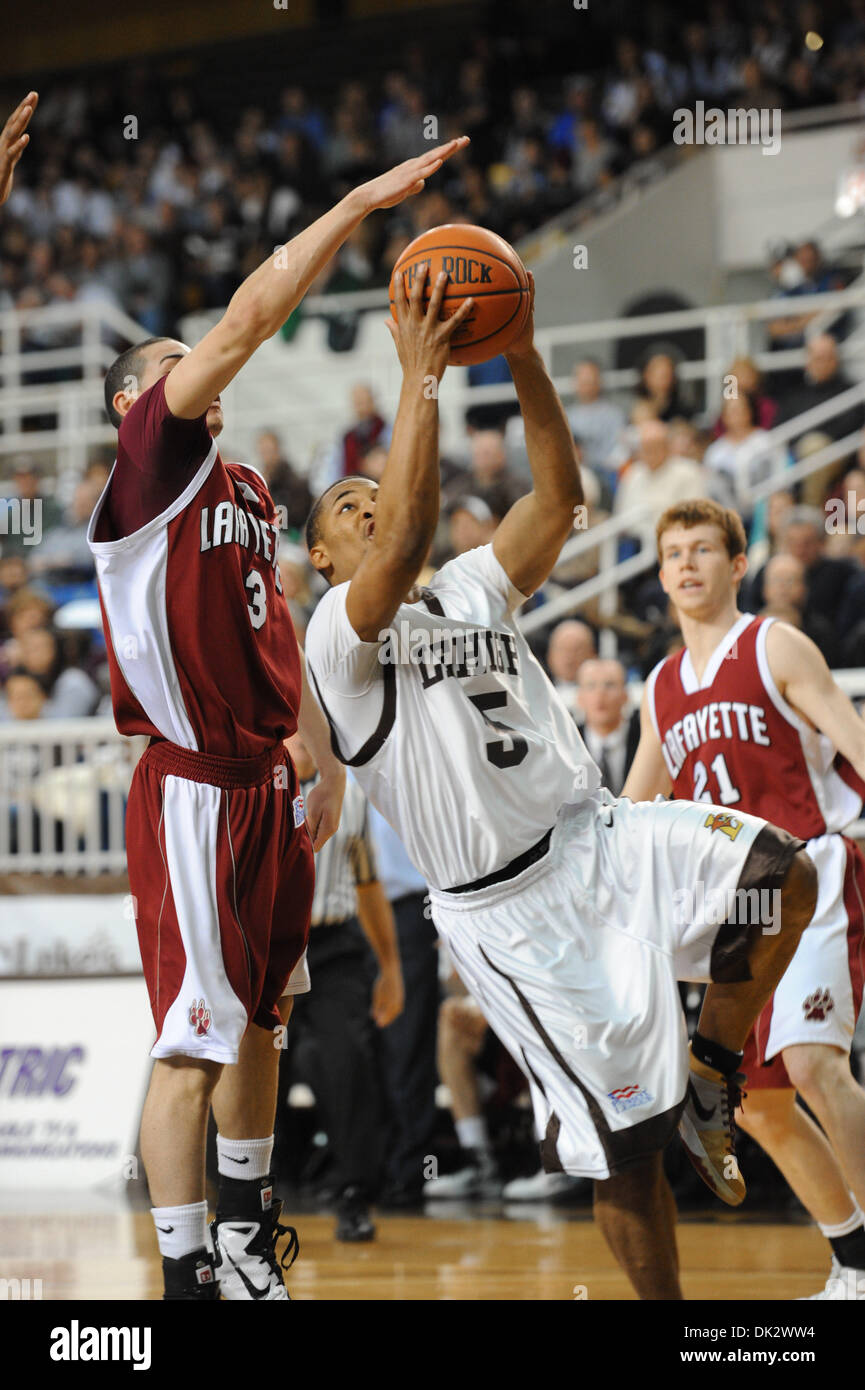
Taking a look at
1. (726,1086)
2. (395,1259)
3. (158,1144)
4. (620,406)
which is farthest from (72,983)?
(620,406)

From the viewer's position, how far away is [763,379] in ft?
39.0

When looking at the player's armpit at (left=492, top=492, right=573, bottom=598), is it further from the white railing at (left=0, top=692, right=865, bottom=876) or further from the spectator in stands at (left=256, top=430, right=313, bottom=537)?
the spectator in stands at (left=256, top=430, right=313, bottom=537)

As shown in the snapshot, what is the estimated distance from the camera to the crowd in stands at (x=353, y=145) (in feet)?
49.1

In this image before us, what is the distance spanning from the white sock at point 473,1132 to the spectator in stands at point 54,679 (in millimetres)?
4274

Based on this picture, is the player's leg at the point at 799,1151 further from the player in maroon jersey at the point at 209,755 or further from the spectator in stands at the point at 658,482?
the spectator in stands at the point at 658,482

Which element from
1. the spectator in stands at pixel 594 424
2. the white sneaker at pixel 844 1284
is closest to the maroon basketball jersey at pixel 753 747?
the white sneaker at pixel 844 1284

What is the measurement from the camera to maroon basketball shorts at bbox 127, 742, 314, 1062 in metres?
3.75

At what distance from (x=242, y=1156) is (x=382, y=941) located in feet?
7.68

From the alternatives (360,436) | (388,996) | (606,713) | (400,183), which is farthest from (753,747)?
(360,436)

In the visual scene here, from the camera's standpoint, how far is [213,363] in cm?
353

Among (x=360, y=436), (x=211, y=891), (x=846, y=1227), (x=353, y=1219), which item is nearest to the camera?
(x=211, y=891)

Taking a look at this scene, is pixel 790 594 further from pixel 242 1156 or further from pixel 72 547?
pixel 72 547

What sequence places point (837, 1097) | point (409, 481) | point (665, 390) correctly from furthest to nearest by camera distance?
point (665, 390) → point (837, 1097) → point (409, 481)

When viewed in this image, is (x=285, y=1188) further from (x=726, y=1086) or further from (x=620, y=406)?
(x=620, y=406)
